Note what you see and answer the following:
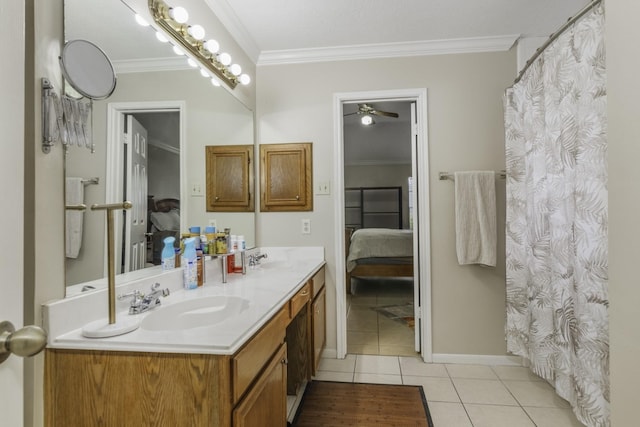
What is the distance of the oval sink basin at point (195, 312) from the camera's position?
124cm

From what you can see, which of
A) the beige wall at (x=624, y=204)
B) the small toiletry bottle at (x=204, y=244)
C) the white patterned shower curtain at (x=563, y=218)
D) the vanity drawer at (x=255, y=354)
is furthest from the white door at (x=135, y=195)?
the white patterned shower curtain at (x=563, y=218)

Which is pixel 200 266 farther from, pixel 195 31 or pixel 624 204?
pixel 624 204

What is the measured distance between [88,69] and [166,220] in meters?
0.72

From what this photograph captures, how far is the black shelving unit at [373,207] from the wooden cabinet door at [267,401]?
6.32 meters

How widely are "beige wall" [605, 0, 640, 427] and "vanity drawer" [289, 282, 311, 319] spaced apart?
Result: 1.15 metres

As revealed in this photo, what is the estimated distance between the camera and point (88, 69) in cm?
110

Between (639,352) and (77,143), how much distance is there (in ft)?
5.41

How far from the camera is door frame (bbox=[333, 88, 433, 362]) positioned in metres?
2.46

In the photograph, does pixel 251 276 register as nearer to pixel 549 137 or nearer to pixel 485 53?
pixel 549 137

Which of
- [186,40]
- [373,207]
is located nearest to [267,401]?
[186,40]

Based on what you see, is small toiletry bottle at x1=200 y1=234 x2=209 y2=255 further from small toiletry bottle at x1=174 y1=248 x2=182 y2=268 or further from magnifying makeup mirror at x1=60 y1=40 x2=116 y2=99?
magnifying makeup mirror at x1=60 y1=40 x2=116 y2=99

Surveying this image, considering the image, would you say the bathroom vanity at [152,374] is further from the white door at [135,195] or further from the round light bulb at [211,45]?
the round light bulb at [211,45]

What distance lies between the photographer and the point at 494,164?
2.42m
